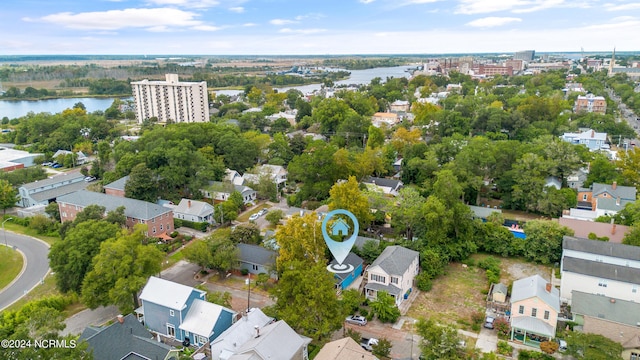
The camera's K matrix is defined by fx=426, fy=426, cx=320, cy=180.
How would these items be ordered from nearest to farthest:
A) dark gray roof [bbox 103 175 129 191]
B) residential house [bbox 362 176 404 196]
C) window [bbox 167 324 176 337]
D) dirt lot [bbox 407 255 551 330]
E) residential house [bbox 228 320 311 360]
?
residential house [bbox 228 320 311 360]
window [bbox 167 324 176 337]
dirt lot [bbox 407 255 551 330]
dark gray roof [bbox 103 175 129 191]
residential house [bbox 362 176 404 196]

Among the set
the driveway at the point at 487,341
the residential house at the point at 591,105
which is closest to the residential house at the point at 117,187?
the driveway at the point at 487,341

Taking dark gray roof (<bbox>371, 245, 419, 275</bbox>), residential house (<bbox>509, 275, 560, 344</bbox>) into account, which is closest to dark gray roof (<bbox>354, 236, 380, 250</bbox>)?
dark gray roof (<bbox>371, 245, 419, 275</bbox>)

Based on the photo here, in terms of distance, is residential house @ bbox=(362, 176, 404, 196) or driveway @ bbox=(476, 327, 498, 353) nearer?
driveway @ bbox=(476, 327, 498, 353)

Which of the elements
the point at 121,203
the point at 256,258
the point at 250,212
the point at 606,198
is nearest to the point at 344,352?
the point at 256,258

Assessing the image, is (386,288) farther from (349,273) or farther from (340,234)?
(340,234)

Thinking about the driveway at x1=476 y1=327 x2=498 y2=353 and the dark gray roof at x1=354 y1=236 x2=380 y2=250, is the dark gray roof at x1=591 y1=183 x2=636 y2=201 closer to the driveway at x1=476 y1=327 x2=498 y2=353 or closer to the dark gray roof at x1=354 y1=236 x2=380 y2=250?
the dark gray roof at x1=354 y1=236 x2=380 y2=250

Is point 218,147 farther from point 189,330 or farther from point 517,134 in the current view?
point 517,134
